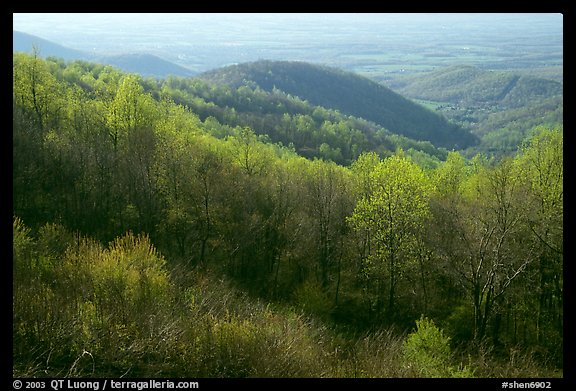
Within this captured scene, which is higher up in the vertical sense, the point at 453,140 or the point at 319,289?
the point at 319,289

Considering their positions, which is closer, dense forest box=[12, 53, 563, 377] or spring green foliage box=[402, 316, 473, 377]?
spring green foliage box=[402, 316, 473, 377]

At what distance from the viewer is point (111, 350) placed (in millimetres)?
12602

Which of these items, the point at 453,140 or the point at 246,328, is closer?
the point at 246,328

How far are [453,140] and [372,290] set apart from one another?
514 ft

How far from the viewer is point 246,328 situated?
1401 centimetres

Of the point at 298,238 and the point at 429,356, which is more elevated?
the point at 429,356

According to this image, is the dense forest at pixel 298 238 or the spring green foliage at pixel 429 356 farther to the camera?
the dense forest at pixel 298 238

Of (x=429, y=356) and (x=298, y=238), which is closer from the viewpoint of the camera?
(x=429, y=356)
